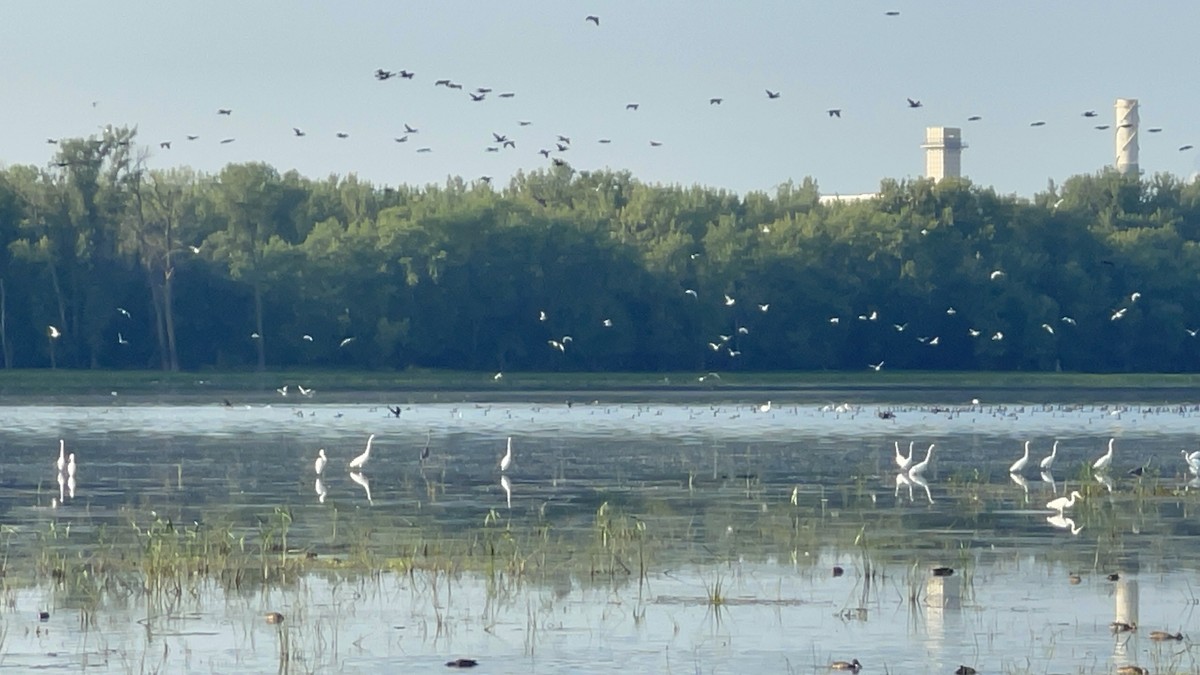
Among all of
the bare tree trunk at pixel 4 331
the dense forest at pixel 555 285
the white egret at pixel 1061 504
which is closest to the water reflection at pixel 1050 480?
the white egret at pixel 1061 504

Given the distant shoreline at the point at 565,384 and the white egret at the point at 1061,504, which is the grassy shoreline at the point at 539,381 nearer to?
the distant shoreline at the point at 565,384

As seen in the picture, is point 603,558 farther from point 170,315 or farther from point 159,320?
point 159,320

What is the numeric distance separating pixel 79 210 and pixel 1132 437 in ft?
204

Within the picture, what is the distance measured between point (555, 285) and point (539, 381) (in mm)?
9119

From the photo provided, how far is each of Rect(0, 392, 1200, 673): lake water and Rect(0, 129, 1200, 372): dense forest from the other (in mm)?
57127

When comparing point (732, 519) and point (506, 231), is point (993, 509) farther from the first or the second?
point (506, 231)

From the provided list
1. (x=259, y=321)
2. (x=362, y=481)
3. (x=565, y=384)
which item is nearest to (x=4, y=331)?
(x=259, y=321)

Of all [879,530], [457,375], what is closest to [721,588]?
[879,530]

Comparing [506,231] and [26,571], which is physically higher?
[506,231]

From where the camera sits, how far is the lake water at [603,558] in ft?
61.7

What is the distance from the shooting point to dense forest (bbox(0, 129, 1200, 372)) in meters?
103

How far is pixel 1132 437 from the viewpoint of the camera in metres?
52.3

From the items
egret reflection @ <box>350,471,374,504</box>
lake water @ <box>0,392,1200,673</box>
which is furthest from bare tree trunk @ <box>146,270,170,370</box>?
egret reflection @ <box>350,471,374,504</box>

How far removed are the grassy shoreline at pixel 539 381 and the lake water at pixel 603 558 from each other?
153 ft
